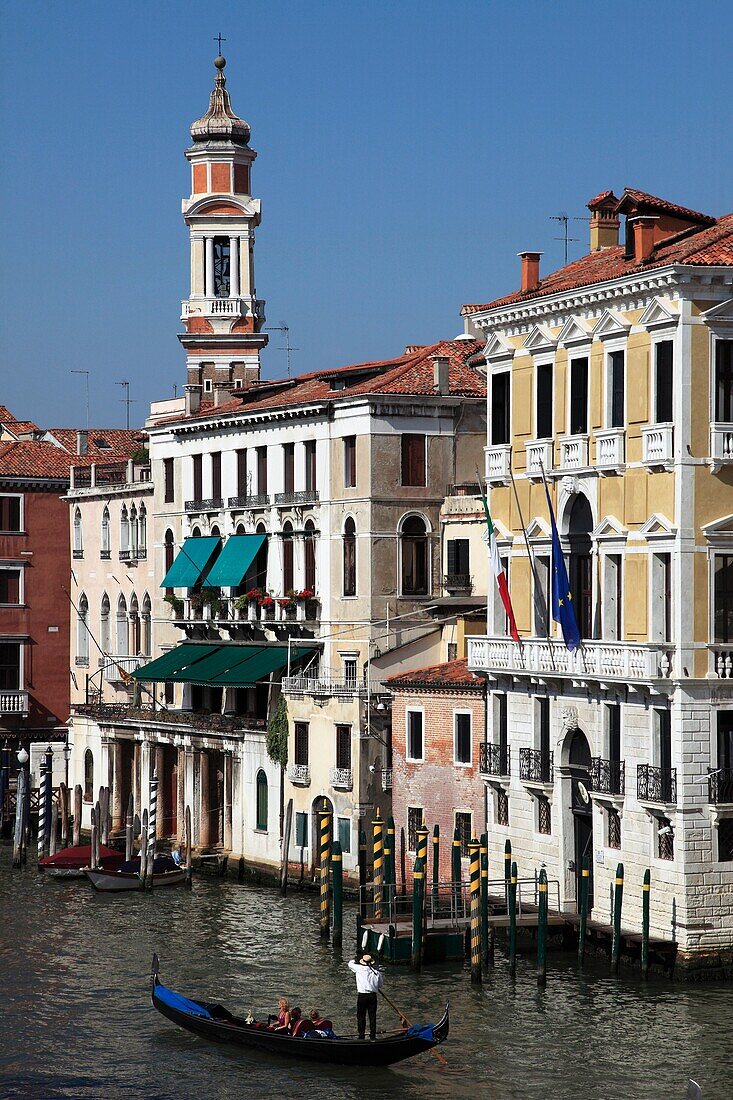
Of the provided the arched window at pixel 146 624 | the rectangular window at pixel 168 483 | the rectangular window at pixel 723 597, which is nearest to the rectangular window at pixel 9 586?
the arched window at pixel 146 624

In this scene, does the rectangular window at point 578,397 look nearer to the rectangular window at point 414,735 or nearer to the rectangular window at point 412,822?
the rectangular window at point 414,735

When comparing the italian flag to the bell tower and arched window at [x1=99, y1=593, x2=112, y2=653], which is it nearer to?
arched window at [x1=99, y1=593, x2=112, y2=653]

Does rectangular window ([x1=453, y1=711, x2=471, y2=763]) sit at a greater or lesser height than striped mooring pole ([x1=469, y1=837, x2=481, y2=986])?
greater

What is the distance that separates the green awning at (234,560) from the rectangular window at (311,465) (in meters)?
2.43

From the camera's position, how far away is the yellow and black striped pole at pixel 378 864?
147ft

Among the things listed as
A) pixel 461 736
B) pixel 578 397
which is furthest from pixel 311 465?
pixel 578 397

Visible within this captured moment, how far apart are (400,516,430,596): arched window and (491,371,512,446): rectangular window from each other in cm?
1042

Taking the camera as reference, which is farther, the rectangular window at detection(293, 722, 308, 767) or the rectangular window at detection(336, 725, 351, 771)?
the rectangular window at detection(293, 722, 308, 767)

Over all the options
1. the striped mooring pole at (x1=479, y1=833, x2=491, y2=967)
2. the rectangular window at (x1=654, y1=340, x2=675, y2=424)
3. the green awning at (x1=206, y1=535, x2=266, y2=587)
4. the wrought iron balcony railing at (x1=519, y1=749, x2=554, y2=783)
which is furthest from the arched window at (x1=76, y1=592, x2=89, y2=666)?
the rectangular window at (x1=654, y1=340, x2=675, y2=424)

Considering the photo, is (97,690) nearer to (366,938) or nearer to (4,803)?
(4,803)

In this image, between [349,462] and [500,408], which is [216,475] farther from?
[500,408]

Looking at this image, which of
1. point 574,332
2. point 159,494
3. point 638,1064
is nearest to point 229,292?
point 159,494

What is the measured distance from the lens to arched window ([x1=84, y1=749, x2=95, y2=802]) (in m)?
68.3

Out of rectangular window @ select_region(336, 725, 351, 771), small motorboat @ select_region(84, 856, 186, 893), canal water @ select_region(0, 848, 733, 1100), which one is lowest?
canal water @ select_region(0, 848, 733, 1100)
